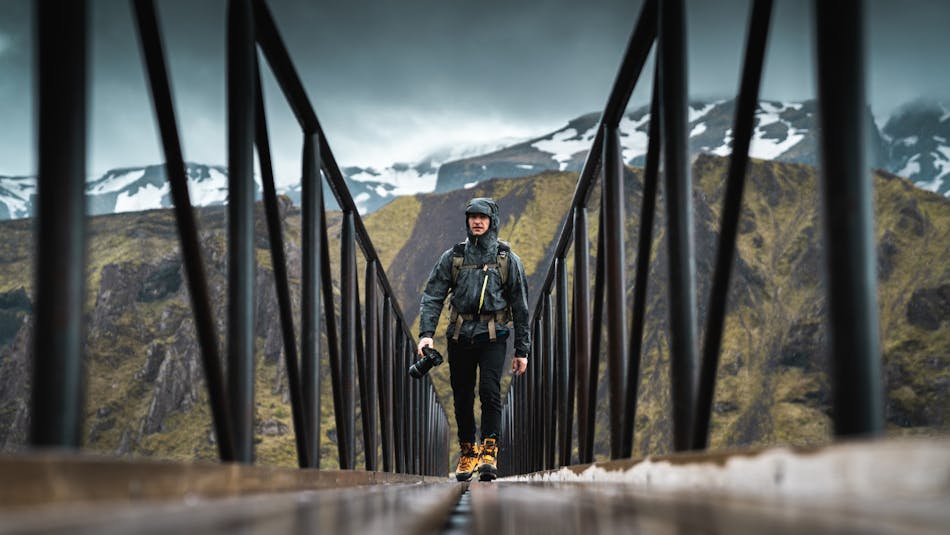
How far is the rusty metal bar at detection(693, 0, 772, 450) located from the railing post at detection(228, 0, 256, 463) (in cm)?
106

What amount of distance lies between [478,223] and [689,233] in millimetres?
3001

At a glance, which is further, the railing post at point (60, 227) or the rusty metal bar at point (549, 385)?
the rusty metal bar at point (549, 385)

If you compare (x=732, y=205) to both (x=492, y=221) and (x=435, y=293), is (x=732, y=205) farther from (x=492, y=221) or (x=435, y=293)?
(x=435, y=293)

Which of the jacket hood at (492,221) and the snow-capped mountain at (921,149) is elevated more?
the snow-capped mountain at (921,149)

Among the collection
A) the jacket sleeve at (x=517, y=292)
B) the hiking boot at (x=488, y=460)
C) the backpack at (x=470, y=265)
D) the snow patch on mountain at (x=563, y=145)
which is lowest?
the hiking boot at (x=488, y=460)

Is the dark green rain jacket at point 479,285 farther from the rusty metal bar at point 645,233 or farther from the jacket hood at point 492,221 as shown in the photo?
the rusty metal bar at point 645,233

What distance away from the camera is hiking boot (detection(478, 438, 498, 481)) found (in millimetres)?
5949

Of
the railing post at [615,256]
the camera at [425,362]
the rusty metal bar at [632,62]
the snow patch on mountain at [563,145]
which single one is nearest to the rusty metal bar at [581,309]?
the camera at [425,362]

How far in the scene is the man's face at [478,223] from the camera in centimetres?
536

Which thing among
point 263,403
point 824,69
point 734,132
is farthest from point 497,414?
point 263,403

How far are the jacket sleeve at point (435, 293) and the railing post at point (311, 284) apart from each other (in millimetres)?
1775

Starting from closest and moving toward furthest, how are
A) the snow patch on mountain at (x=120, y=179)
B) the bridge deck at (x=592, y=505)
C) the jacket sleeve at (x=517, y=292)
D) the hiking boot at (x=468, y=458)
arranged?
1. the bridge deck at (x=592, y=505)
2. the jacket sleeve at (x=517, y=292)
3. the hiking boot at (x=468, y=458)
4. the snow patch on mountain at (x=120, y=179)

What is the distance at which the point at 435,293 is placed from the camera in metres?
5.54

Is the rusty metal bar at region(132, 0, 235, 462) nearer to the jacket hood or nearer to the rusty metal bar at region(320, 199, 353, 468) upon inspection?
the rusty metal bar at region(320, 199, 353, 468)
